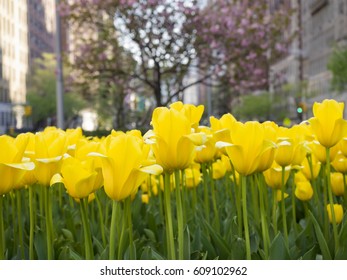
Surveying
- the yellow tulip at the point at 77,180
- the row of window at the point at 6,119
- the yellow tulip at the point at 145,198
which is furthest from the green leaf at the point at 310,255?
the row of window at the point at 6,119

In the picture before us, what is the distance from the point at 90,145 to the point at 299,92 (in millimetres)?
69499

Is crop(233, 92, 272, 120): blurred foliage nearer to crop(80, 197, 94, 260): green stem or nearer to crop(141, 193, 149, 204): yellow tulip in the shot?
crop(141, 193, 149, 204): yellow tulip

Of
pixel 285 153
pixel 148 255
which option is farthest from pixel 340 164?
pixel 148 255

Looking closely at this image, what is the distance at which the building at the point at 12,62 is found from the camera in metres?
85.2

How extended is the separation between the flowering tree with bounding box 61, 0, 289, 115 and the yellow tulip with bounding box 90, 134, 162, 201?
17569mm

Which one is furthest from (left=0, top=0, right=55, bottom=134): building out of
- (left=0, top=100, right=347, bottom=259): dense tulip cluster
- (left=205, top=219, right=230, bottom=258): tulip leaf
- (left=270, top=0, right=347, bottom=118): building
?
(left=205, top=219, right=230, bottom=258): tulip leaf

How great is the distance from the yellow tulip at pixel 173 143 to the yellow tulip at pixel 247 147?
13 centimetres

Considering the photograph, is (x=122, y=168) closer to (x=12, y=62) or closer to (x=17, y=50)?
(x=12, y=62)

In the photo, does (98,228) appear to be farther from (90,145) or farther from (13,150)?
(13,150)

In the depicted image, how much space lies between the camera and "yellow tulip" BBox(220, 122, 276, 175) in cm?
195

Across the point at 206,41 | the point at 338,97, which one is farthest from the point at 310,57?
the point at 206,41

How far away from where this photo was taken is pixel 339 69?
49.1 m

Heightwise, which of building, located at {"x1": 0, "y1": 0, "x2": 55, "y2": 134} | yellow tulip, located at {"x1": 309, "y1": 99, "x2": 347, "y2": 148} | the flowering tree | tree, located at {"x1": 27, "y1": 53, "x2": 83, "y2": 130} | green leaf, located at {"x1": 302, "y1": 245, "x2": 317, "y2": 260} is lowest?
green leaf, located at {"x1": 302, "y1": 245, "x2": 317, "y2": 260}

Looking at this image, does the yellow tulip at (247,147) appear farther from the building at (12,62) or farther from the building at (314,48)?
the building at (12,62)
